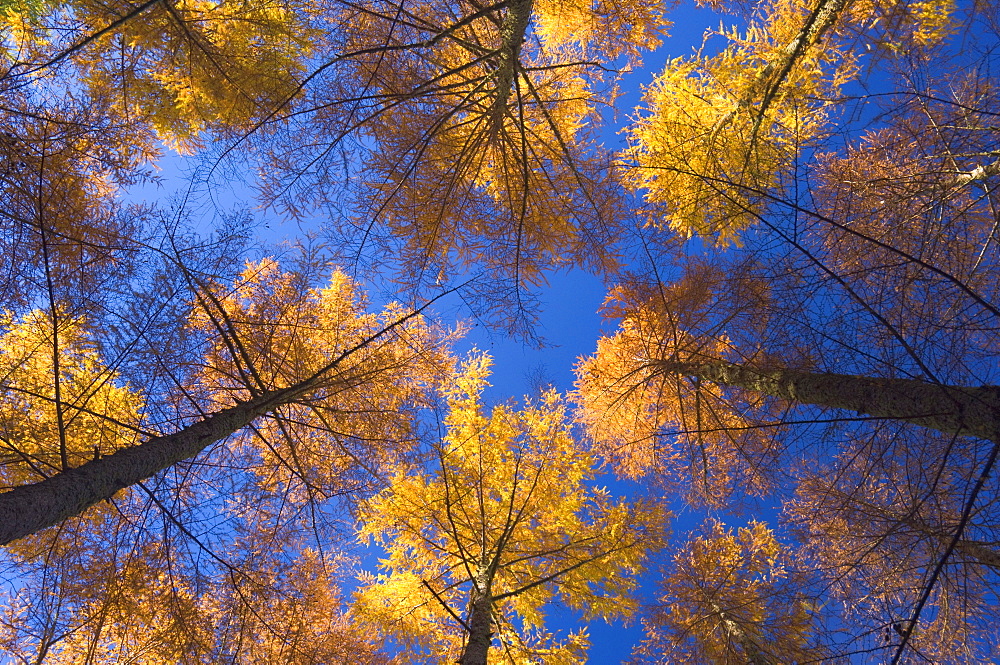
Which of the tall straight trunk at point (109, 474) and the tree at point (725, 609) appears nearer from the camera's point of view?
the tall straight trunk at point (109, 474)

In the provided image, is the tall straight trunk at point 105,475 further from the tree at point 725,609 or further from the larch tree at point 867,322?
the tree at point 725,609

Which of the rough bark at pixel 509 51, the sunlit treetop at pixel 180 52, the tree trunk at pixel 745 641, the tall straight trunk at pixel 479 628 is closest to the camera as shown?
the rough bark at pixel 509 51

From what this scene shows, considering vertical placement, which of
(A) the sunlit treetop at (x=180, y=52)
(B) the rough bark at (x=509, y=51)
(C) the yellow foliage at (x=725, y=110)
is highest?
(C) the yellow foliage at (x=725, y=110)

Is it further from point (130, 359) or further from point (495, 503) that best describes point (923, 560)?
point (130, 359)

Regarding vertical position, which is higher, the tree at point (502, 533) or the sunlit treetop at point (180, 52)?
the sunlit treetop at point (180, 52)

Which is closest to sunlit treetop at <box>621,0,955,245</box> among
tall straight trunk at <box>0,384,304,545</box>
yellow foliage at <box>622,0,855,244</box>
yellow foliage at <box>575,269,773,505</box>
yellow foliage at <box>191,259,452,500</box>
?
yellow foliage at <box>622,0,855,244</box>

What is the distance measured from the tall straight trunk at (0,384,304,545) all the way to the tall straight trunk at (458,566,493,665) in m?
2.43

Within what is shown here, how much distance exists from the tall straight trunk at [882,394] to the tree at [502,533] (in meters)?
2.30

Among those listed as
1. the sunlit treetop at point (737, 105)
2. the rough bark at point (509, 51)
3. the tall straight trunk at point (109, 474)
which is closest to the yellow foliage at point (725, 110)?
the sunlit treetop at point (737, 105)

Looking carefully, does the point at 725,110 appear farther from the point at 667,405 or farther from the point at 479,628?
the point at 479,628

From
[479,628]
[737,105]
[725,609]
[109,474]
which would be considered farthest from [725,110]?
[109,474]

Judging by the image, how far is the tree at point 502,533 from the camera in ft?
19.0

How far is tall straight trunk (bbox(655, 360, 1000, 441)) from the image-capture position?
8.71 ft

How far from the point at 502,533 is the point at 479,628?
160 cm
